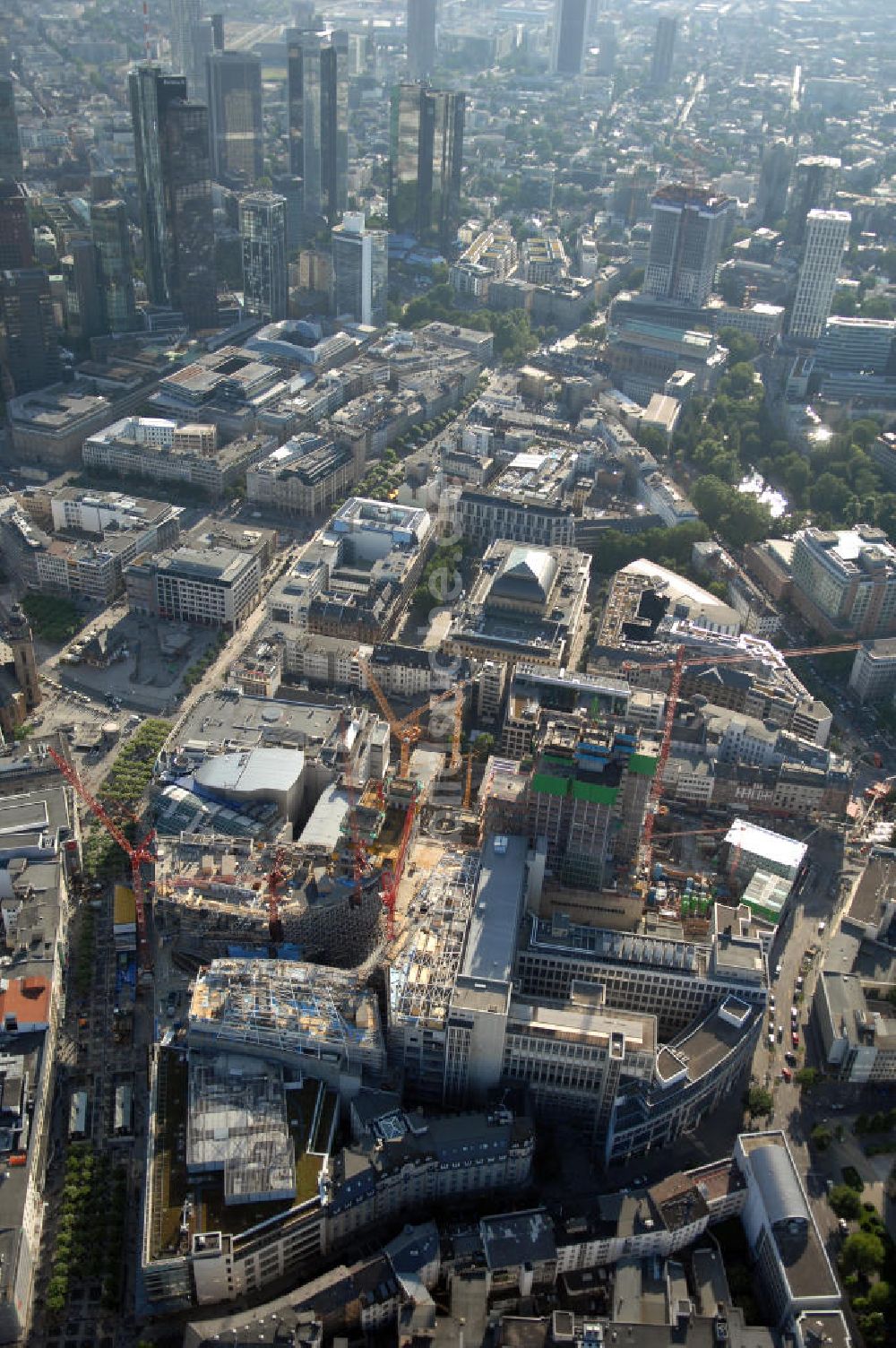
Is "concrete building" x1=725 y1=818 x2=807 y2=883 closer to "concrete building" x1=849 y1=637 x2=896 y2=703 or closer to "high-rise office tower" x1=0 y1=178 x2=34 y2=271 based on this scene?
"concrete building" x1=849 y1=637 x2=896 y2=703

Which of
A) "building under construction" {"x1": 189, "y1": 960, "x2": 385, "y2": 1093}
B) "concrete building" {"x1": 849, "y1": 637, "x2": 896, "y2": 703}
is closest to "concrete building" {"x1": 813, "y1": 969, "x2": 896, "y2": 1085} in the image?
"building under construction" {"x1": 189, "y1": 960, "x2": 385, "y2": 1093}

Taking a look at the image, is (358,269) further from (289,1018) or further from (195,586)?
(289,1018)

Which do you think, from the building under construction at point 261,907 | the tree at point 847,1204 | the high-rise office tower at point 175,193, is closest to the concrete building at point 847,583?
the building under construction at point 261,907

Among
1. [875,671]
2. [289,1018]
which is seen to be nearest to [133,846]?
[289,1018]

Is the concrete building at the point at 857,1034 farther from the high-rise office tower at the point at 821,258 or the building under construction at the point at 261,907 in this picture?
the high-rise office tower at the point at 821,258

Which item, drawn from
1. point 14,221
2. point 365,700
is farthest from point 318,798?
point 14,221

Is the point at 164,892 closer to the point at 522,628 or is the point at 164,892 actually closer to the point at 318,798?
the point at 318,798
